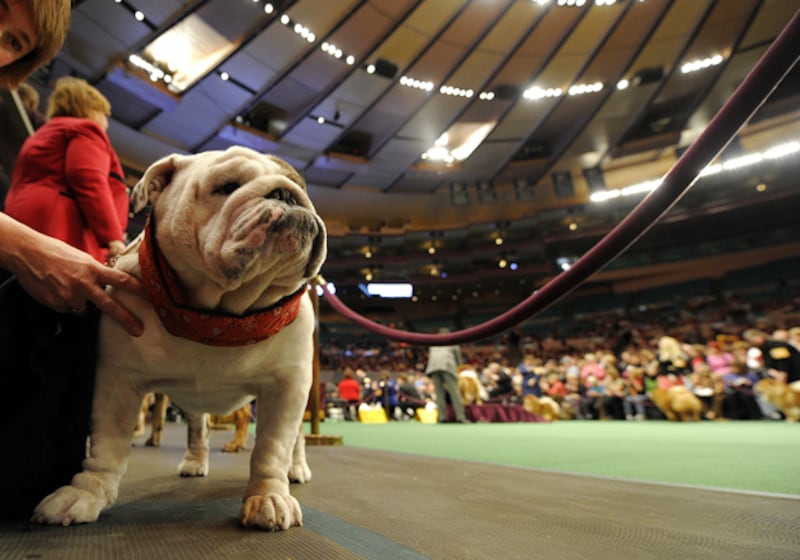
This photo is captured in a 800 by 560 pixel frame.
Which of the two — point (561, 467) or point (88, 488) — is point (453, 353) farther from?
point (88, 488)

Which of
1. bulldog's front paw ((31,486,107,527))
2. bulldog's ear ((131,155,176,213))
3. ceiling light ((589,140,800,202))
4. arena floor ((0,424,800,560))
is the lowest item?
arena floor ((0,424,800,560))

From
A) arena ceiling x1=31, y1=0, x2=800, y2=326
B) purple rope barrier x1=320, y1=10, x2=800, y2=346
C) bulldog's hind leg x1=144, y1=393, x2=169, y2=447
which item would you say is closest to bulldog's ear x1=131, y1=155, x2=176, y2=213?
purple rope barrier x1=320, y1=10, x2=800, y2=346

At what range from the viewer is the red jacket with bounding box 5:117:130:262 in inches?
70.1

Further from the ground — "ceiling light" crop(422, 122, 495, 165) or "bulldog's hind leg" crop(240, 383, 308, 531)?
"ceiling light" crop(422, 122, 495, 165)

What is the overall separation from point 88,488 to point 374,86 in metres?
18.7

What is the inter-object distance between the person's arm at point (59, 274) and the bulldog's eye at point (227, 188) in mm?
300

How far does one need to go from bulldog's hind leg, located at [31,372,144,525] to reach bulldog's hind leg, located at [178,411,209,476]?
771 mm

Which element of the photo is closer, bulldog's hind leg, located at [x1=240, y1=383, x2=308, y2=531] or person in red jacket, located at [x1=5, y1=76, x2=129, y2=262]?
bulldog's hind leg, located at [x1=240, y1=383, x2=308, y2=531]

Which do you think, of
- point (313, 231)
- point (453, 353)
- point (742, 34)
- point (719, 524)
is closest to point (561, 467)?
point (719, 524)

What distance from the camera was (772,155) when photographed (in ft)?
66.0

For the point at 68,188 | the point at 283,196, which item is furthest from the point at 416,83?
the point at 283,196

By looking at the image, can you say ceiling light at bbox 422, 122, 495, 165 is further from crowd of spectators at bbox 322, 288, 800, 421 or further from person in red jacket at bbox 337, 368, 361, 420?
person in red jacket at bbox 337, 368, 361, 420

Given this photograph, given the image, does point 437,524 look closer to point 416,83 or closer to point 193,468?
point 193,468

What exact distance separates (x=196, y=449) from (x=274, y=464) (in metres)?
0.97
